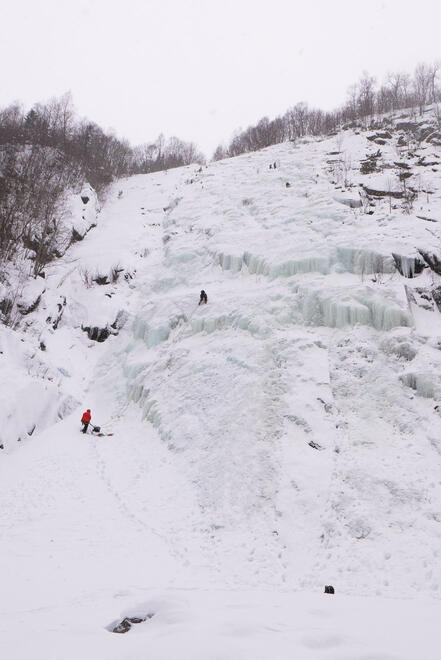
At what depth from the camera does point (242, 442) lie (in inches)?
464

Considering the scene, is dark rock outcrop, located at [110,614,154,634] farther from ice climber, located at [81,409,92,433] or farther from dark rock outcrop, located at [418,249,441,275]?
dark rock outcrop, located at [418,249,441,275]

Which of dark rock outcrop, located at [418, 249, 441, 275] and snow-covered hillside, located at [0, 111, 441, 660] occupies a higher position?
dark rock outcrop, located at [418, 249, 441, 275]

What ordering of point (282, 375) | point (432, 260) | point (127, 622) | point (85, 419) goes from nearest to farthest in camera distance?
point (127, 622)
point (282, 375)
point (432, 260)
point (85, 419)

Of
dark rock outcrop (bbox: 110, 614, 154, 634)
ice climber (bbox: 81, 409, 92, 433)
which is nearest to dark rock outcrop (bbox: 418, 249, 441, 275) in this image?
ice climber (bbox: 81, 409, 92, 433)

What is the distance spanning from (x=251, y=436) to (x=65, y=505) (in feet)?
17.9

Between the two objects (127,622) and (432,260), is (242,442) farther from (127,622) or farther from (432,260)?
(432,260)

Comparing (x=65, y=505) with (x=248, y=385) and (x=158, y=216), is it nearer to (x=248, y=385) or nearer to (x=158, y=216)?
(x=248, y=385)

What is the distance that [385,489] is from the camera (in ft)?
31.1

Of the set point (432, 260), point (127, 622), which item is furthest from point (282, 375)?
point (127, 622)

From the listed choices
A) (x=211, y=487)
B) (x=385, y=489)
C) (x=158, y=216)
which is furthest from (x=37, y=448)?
(x=158, y=216)

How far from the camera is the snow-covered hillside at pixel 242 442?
4.32 meters

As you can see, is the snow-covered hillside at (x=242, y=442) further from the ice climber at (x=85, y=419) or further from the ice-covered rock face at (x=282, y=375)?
the ice climber at (x=85, y=419)

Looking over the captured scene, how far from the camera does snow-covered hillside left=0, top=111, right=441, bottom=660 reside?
4.32m

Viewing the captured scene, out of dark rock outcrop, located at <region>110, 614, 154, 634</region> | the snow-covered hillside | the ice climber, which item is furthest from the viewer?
the ice climber
